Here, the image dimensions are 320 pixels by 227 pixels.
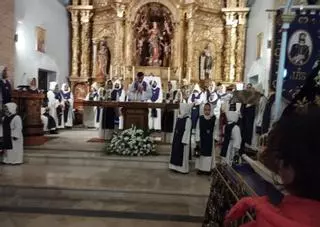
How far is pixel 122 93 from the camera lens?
1162 cm

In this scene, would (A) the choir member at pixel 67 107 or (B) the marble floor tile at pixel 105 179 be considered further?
(A) the choir member at pixel 67 107

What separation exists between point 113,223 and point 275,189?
9.41 ft

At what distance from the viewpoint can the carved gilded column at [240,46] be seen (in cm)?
1461

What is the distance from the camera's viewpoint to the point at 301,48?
4652 mm

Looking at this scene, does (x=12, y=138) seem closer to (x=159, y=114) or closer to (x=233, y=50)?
(x=159, y=114)

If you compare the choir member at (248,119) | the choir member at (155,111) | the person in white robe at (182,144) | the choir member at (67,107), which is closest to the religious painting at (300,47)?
the person in white robe at (182,144)

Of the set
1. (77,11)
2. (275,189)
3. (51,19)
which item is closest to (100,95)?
(51,19)

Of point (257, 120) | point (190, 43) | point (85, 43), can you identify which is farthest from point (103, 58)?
point (257, 120)

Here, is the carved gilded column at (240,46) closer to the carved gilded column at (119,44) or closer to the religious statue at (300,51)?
the carved gilded column at (119,44)

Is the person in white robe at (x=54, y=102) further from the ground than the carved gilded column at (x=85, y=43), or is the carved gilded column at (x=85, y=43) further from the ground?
the carved gilded column at (x=85, y=43)

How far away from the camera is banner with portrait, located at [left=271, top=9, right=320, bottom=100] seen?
14.9 ft

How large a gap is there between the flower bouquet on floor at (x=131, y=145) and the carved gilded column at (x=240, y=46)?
7.94 metres

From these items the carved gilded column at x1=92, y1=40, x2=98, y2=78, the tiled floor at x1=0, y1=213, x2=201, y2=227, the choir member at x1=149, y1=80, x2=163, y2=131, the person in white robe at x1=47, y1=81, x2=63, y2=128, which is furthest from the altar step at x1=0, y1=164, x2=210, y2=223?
the carved gilded column at x1=92, y1=40, x2=98, y2=78

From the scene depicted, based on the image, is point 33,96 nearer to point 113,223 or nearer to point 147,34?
point 113,223
